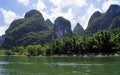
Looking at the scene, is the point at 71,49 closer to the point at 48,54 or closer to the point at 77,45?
the point at 77,45

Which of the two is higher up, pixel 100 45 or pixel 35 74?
pixel 100 45

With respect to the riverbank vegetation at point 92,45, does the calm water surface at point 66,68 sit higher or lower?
lower

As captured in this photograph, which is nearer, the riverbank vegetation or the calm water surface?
the calm water surface

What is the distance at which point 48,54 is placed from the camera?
18175 centimetres

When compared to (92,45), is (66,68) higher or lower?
lower

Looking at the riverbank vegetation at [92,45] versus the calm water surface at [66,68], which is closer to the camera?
the calm water surface at [66,68]

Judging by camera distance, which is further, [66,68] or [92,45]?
[92,45]

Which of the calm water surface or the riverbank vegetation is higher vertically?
the riverbank vegetation

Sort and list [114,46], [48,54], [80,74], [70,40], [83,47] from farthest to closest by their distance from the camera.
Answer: [48,54] < [70,40] < [83,47] < [114,46] < [80,74]

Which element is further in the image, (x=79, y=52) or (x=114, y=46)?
(x=79, y=52)

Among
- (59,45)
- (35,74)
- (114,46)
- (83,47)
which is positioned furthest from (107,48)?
(35,74)

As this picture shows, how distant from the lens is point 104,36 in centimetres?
13638

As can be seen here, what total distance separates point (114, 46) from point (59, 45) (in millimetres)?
44244

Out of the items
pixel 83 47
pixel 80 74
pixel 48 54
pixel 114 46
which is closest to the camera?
pixel 80 74
